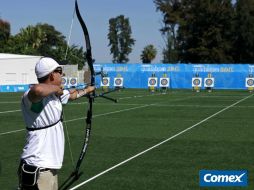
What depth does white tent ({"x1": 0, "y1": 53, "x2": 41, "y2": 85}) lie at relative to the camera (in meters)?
49.6

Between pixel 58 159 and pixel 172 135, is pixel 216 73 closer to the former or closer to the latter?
pixel 172 135

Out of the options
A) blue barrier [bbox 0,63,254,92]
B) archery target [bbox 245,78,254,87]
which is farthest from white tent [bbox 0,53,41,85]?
archery target [bbox 245,78,254,87]

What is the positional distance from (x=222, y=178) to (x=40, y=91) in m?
4.32

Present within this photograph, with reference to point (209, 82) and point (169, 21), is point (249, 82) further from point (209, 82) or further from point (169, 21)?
point (169, 21)

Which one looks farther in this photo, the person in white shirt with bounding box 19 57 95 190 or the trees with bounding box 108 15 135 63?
the trees with bounding box 108 15 135 63

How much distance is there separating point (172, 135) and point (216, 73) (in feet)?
122

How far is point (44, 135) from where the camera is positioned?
468 centimetres

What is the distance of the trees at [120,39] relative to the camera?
12875 cm

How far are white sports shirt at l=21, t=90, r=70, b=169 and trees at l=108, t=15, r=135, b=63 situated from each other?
12177cm

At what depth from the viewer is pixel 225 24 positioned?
70938 millimetres

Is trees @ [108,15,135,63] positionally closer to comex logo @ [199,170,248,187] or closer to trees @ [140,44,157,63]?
trees @ [140,44,157,63]

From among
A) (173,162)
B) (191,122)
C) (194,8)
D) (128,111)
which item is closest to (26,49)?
(194,8)

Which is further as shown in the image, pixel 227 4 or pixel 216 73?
pixel 227 4

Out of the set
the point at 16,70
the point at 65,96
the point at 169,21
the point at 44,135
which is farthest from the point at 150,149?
the point at 169,21
